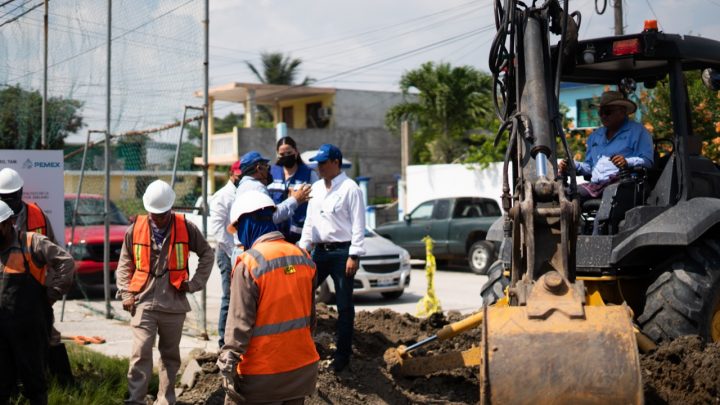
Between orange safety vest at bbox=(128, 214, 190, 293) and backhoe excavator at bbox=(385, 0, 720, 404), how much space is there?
1.88 meters

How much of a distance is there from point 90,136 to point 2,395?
6.37 meters

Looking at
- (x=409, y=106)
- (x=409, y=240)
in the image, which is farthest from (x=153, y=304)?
(x=409, y=106)

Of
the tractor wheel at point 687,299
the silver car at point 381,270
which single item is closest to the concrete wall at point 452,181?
the silver car at point 381,270

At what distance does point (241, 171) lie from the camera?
25.2ft

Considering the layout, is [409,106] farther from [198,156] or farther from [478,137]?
[198,156]

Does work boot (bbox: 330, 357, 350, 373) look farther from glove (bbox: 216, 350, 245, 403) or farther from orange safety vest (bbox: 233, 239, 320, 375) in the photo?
glove (bbox: 216, 350, 245, 403)

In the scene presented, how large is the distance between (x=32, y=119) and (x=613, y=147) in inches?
332

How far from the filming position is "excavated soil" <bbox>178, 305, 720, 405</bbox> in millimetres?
5465

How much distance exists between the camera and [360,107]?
45375mm

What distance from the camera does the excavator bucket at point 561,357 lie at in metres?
4.04

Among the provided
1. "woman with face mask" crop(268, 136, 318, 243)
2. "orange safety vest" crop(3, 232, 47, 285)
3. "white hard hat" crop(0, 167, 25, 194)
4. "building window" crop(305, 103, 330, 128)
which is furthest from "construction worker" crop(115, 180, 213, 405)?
"building window" crop(305, 103, 330, 128)

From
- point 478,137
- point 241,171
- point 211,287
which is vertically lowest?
point 211,287

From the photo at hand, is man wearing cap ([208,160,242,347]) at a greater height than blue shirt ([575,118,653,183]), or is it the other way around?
blue shirt ([575,118,653,183])

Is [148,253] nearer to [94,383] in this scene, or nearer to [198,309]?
[94,383]
